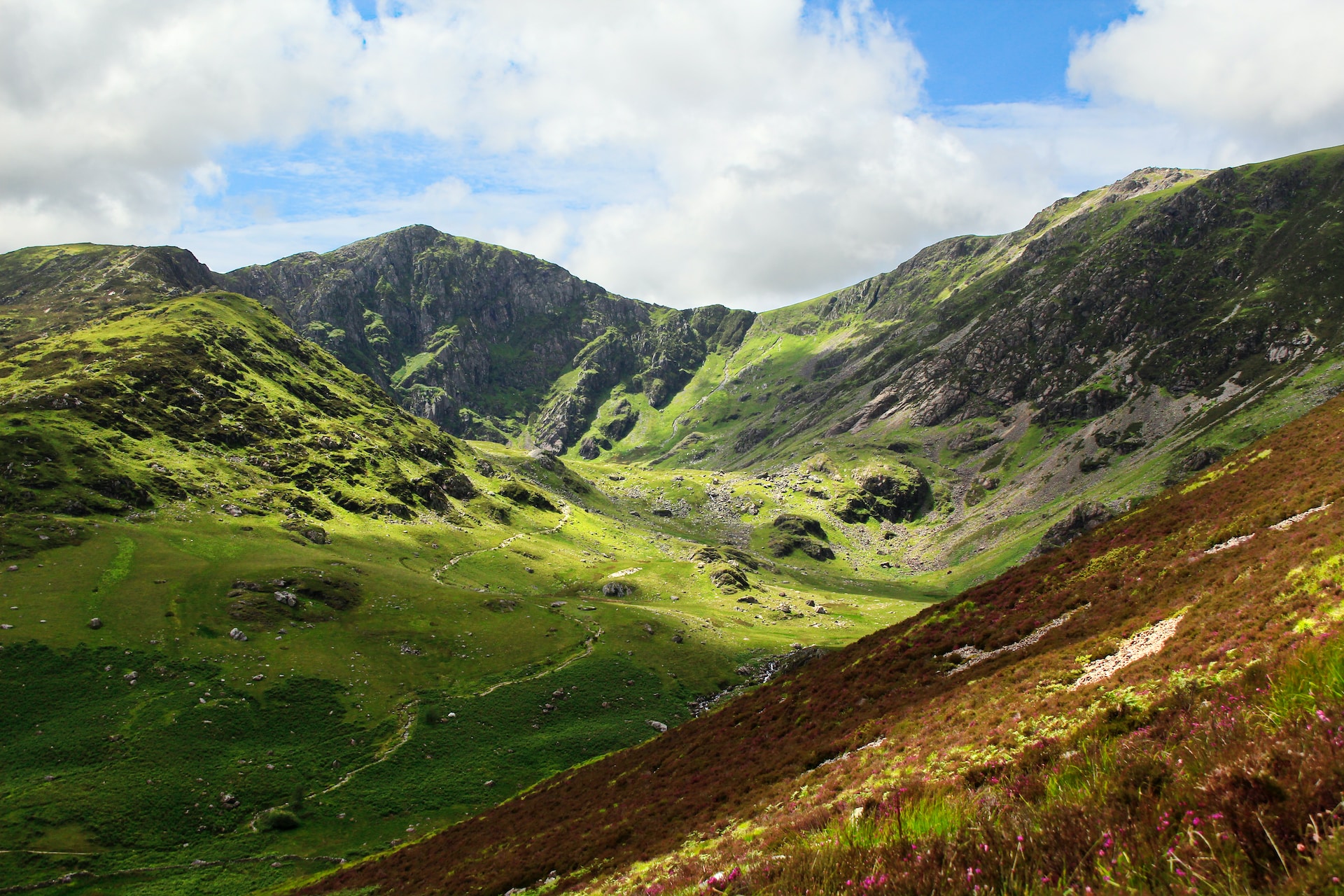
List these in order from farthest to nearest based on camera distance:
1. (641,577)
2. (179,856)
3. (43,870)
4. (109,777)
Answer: (641,577), (109,777), (179,856), (43,870)

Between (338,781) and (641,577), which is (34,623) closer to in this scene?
(338,781)

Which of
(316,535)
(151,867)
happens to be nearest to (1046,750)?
(151,867)

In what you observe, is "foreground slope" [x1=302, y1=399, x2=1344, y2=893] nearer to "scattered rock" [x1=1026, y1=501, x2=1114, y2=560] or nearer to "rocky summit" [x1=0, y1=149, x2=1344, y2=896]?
"rocky summit" [x1=0, y1=149, x2=1344, y2=896]

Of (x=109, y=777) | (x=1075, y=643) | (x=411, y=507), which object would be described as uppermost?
(x=411, y=507)

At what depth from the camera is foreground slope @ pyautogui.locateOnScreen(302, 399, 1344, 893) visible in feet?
18.2

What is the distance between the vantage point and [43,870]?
149 ft

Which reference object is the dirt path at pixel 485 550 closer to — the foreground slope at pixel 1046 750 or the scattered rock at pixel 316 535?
the scattered rock at pixel 316 535

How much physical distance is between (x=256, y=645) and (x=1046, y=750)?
300 feet

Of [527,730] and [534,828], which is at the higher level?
[534,828]

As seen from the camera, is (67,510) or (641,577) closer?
(67,510)

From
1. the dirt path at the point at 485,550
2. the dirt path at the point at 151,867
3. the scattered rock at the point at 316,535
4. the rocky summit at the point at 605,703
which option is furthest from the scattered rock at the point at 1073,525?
the scattered rock at the point at 316,535

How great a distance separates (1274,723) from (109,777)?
78331 mm

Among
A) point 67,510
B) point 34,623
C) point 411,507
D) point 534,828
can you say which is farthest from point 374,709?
point 411,507

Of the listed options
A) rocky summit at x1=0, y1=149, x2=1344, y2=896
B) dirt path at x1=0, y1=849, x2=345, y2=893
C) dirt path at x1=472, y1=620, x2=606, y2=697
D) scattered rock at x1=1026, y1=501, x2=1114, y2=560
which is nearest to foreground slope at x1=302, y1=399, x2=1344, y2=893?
rocky summit at x1=0, y1=149, x2=1344, y2=896
